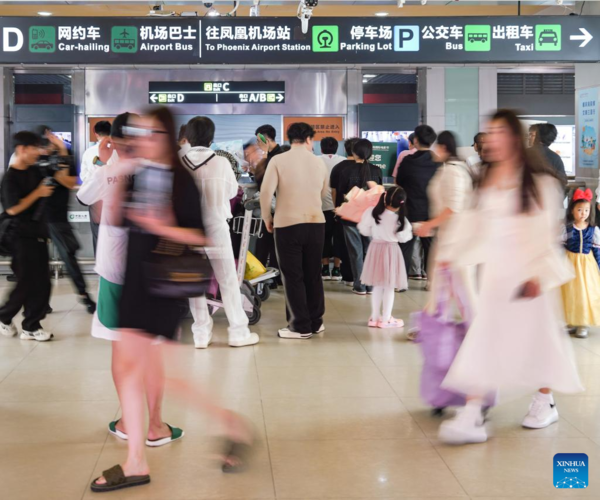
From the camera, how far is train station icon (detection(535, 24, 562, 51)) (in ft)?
21.1

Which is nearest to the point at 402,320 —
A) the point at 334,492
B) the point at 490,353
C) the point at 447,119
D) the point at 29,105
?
the point at 490,353

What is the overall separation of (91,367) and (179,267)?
2609 millimetres

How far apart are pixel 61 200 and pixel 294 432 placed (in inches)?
145

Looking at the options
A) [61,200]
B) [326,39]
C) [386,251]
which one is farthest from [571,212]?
[61,200]

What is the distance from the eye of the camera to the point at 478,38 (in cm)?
636

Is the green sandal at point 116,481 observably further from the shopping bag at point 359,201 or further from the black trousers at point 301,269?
the shopping bag at point 359,201

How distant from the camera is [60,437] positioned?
4.13 metres

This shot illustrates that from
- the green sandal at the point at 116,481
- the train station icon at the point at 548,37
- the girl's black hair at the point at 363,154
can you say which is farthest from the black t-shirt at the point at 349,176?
the green sandal at the point at 116,481

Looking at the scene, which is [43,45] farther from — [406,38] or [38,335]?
[406,38]

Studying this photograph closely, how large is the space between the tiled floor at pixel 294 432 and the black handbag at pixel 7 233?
726 mm

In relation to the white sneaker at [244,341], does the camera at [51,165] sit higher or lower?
higher

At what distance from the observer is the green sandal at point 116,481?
342 centimetres

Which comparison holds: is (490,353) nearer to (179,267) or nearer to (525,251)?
(525,251)

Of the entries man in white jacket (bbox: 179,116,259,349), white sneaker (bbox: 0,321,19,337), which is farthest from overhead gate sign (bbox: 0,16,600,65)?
white sneaker (bbox: 0,321,19,337)
